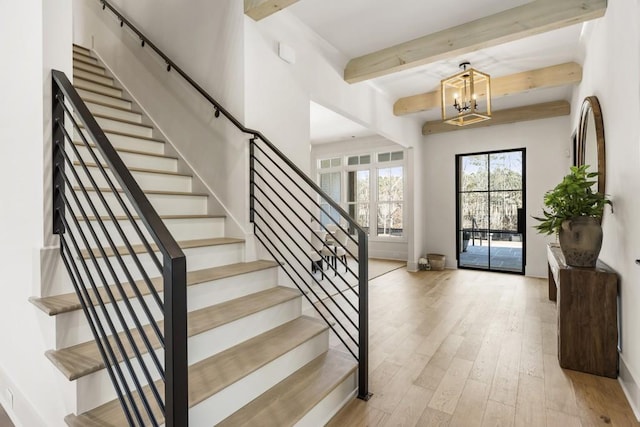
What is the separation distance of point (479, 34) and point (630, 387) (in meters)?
2.98

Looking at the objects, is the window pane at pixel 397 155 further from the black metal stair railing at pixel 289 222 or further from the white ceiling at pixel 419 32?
the black metal stair railing at pixel 289 222

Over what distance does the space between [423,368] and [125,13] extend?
16.4 ft

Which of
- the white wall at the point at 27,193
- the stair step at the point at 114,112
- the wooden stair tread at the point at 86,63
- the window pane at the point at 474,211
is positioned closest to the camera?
the white wall at the point at 27,193

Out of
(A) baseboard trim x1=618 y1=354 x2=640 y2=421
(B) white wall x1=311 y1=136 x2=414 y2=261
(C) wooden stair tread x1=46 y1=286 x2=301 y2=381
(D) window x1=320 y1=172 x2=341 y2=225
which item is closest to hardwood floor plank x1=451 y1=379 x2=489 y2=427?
(A) baseboard trim x1=618 y1=354 x2=640 y2=421

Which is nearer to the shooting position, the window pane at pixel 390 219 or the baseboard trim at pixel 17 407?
the baseboard trim at pixel 17 407

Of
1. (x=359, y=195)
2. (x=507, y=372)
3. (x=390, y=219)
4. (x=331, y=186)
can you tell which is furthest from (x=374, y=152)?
(x=507, y=372)

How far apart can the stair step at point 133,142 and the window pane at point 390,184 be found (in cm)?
533

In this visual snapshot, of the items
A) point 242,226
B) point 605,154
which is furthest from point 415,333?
point 605,154

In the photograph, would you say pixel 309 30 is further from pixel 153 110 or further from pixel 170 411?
pixel 170 411

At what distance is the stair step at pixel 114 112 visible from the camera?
3061 millimetres

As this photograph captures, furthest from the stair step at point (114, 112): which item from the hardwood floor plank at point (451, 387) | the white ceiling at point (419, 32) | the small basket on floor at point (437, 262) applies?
the small basket on floor at point (437, 262)

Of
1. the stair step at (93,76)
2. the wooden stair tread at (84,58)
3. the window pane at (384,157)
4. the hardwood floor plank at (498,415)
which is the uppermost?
the wooden stair tread at (84,58)

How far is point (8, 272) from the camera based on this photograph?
1712 mm

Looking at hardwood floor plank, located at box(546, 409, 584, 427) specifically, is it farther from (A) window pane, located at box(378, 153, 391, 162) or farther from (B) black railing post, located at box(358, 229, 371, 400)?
(A) window pane, located at box(378, 153, 391, 162)
